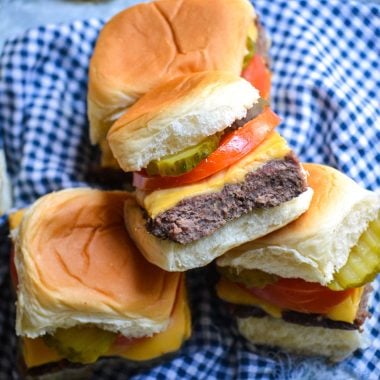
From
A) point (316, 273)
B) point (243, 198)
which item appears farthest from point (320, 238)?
point (243, 198)

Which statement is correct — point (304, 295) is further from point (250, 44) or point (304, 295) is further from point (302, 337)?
point (250, 44)

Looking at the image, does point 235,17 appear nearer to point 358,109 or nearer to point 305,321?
point 358,109

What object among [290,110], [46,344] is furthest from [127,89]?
[46,344]

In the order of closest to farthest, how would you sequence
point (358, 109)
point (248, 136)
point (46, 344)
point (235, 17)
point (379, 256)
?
point (248, 136)
point (379, 256)
point (46, 344)
point (235, 17)
point (358, 109)

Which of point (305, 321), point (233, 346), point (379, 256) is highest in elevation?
point (379, 256)

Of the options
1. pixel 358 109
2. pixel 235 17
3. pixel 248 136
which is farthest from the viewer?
pixel 358 109

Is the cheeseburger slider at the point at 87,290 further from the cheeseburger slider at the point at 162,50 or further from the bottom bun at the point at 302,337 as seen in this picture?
the cheeseburger slider at the point at 162,50

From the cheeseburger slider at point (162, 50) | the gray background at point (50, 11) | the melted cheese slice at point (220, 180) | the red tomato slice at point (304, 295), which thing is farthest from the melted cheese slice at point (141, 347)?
the gray background at point (50, 11)
